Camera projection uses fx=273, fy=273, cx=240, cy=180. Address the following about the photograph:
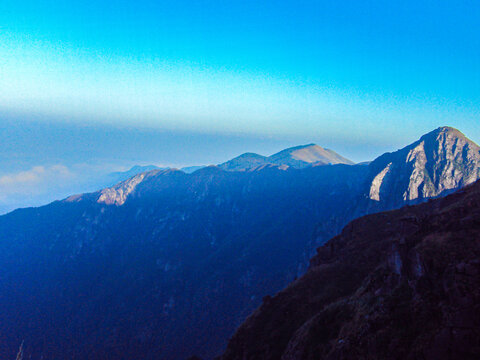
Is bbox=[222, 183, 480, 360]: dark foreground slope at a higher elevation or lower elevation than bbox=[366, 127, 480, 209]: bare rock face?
lower

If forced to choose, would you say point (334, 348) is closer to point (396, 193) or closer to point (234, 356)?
point (234, 356)

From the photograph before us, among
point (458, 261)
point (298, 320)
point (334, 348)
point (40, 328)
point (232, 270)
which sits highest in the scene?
point (458, 261)

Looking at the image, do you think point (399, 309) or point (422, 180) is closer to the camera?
point (399, 309)

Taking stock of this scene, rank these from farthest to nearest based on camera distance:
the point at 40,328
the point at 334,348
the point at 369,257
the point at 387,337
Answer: the point at 40,328 → the point at 369,257 → the point at 334,348 → the point at 387,337

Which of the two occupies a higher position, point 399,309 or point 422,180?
point 422,180

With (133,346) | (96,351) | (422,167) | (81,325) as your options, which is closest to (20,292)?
(81,325)

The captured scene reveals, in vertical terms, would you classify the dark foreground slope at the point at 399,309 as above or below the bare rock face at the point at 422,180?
below

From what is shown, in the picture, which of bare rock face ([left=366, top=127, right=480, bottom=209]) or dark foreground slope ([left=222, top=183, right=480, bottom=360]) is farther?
bare rock face ([left=366, top=127, right=480, bottom=209])

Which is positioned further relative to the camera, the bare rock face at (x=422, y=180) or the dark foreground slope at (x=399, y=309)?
the bare rock face at (x=422, y=180)
